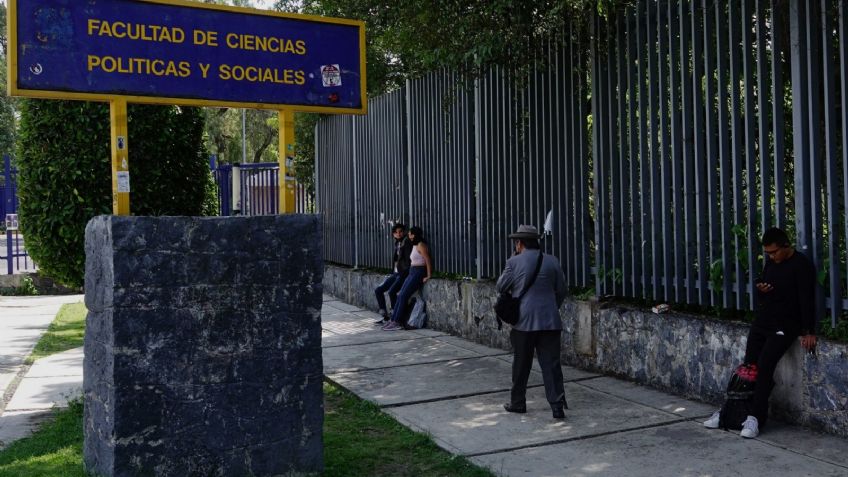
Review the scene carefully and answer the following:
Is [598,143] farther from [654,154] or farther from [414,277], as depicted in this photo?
[414,277]

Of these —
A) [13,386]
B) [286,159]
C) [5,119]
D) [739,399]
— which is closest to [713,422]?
[739,399]

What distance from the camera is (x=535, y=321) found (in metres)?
6.20

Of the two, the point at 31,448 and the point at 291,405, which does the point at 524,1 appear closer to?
the point at 291,405

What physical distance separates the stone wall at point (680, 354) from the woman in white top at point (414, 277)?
1.22 m

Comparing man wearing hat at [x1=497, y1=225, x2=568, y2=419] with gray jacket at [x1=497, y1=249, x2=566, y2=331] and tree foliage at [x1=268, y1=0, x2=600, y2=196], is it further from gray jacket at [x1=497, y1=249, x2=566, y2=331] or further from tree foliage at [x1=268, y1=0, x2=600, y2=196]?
tree foliage at [x1=268, y1=0, x2=600, y2=196]

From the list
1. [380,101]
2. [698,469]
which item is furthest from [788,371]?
[380,101]

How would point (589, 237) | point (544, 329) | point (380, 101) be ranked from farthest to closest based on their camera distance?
point (380, 101) < point (589, 237) < point (544, 329)

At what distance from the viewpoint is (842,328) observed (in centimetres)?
543

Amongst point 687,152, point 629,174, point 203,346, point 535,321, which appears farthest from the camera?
point 629,174

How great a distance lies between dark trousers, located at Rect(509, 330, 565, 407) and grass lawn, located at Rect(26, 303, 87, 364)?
5.55 meters

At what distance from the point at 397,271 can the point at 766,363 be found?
21.5 feet

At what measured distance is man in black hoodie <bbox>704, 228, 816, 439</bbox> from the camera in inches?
214

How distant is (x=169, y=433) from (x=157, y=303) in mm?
736

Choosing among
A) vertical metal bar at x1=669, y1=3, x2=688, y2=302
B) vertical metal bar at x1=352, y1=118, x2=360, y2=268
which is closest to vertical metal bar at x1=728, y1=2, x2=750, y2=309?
vertical metal bar at x1=669, y1=3, x2=688, y2=302
